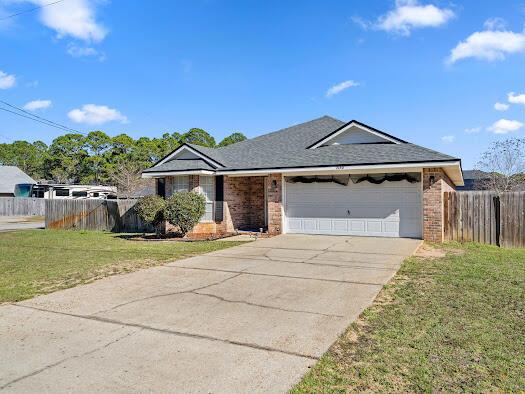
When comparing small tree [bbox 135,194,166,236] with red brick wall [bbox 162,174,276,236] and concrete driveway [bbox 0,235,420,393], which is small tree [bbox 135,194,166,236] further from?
concrete driveway [bbox 0,235,420,393]

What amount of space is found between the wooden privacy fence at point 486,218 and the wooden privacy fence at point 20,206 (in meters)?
37.1

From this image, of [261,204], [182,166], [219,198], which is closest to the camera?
[219,198]

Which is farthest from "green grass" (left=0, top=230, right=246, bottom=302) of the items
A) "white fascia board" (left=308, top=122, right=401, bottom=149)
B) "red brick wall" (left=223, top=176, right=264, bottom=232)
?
"white fascia board" (left=308, top=122, right=401, bottom=149)

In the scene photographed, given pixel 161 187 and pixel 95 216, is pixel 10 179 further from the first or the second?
pixel 161 187

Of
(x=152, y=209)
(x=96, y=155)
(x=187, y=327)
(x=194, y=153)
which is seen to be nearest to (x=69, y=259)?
(x=152, y=209)

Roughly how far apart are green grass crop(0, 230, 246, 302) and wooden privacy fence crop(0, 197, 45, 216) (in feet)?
78.2

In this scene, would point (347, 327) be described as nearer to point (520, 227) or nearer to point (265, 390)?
point (265, 390)

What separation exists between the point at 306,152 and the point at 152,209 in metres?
6.70

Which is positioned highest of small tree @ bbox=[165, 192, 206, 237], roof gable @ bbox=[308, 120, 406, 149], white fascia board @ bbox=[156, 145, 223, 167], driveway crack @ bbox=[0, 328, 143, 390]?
roof gable @ bbox=[308, 120, 406, 149]

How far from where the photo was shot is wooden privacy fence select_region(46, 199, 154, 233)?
1961 centimetres

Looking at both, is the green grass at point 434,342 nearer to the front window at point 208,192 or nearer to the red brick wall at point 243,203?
the red brick wall at point 243,203

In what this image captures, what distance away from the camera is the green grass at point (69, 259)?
7.78 metres

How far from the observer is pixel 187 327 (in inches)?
200

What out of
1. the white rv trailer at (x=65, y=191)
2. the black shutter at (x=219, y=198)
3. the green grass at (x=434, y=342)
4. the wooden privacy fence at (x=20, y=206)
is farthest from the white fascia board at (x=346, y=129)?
the wooden privacy fence at (x=20, y=206)
